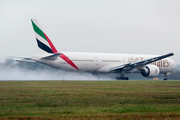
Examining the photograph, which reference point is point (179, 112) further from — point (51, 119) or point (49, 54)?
point (49, 54)

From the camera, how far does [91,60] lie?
34.1 m

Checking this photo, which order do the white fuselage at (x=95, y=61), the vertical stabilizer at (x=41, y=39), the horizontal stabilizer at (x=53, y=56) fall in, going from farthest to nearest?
the white fuselage at (x=95, y=61), the vertical stabilizer at (x=41, y=39), the horizontal stabilizer at (x=53, y=56)

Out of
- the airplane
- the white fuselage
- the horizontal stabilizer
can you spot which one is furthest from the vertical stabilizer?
the white fuselage

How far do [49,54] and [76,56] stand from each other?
159 inches

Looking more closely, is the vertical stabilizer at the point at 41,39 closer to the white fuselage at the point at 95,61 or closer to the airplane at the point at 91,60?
the airplane at the point at 91,60

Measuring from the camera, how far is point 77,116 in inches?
244

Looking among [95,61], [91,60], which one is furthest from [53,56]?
[95,61]

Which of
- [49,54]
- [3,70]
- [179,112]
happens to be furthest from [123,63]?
[179,112]

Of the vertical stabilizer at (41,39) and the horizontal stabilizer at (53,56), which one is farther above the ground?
the vertical stabilizer at (41,39)

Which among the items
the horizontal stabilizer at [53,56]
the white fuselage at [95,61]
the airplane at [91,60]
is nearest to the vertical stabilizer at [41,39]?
the airplane at [91,60]

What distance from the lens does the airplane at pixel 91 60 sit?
103ft

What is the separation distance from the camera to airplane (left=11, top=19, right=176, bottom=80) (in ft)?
103

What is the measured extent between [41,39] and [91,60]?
787cm

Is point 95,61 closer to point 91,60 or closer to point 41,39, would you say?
point 91,60
